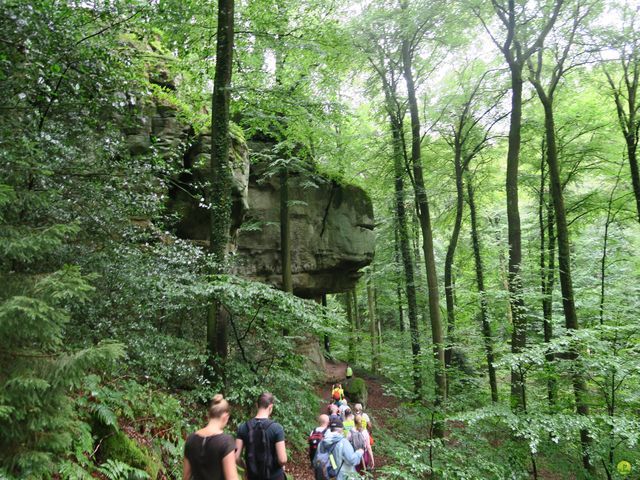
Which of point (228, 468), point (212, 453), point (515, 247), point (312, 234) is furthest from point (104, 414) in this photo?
point (312, 234)

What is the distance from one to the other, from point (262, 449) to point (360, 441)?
2925mm

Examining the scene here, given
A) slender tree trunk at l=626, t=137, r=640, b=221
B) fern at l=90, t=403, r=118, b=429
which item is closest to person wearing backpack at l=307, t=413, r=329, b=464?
fern at l=90, t=403, r=118, b=429

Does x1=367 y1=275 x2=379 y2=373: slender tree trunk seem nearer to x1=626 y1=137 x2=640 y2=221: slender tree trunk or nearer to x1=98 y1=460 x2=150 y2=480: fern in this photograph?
x1=626 y1=137 x2=640 y2=221: slender tree trunk

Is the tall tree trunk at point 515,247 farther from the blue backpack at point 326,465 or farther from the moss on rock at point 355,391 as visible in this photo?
the moss on rock at point 355,391

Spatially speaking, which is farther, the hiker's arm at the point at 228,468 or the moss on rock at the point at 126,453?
the moss on rock at the point at 126,453

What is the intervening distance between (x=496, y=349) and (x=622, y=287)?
30.9 ft

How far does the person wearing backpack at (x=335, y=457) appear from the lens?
5.11m

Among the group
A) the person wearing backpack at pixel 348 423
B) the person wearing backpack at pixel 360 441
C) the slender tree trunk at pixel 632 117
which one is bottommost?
the person wearing backpack at pixel 360 441

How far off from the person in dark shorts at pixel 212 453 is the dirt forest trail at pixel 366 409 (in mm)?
4081

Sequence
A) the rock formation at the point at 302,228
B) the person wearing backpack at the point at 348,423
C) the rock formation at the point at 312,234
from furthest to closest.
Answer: the rock formation at the point at 312,234 < the rock formation at the point at 302,228 < the person wearing backpack at the point at 348,423

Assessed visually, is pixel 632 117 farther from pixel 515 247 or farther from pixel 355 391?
pixel 355 391

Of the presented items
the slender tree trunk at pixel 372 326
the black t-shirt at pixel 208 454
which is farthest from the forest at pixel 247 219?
the slender tree trunk at pixel 372 326

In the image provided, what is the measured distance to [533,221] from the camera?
59.6 feet

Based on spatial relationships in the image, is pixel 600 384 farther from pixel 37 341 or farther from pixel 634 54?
pixel 634 54
